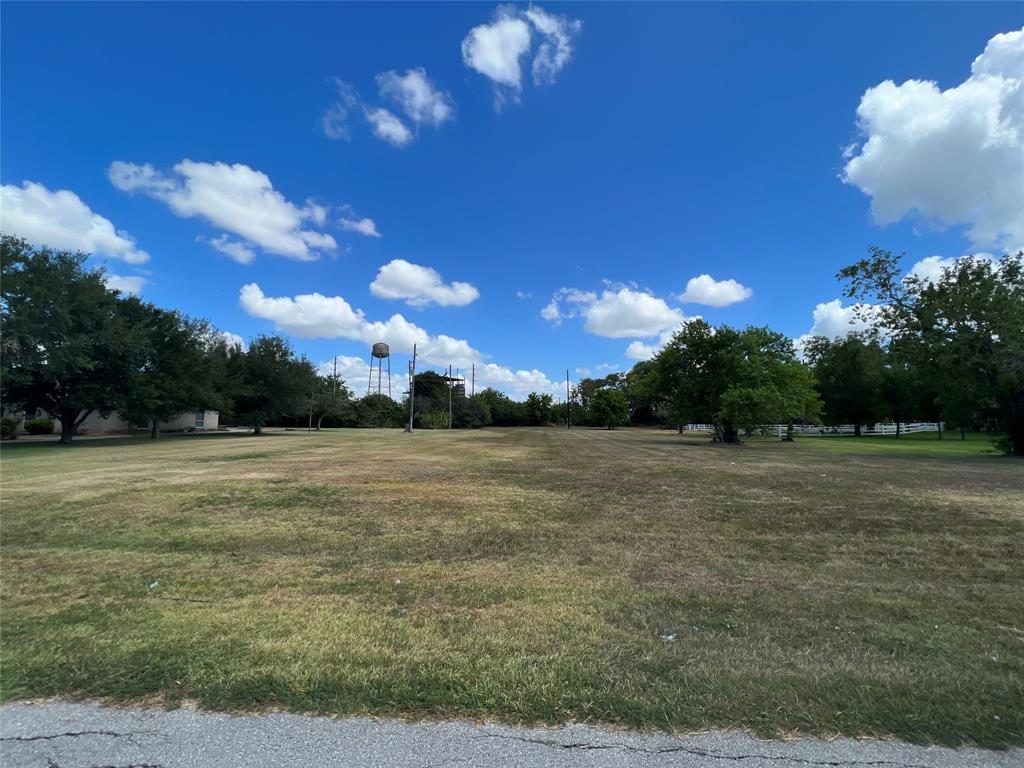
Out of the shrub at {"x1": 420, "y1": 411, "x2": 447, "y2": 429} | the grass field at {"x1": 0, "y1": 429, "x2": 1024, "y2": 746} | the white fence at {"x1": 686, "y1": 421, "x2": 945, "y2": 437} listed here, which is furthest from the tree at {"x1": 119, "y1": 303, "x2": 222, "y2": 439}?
the white fence at {"x1": 686, "y1": 421, "x2": 945, "y2": 437}

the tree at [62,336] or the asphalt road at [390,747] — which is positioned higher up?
the tree at [62,336]

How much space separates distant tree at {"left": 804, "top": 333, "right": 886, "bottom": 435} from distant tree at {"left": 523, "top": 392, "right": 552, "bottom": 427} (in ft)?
153

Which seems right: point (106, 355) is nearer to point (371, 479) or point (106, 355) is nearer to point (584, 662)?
point (371, 479)

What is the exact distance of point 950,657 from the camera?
3.62 meters

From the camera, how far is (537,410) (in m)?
98.2

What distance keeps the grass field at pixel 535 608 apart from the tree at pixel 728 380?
2238 cm

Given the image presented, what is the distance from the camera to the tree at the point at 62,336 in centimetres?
2494

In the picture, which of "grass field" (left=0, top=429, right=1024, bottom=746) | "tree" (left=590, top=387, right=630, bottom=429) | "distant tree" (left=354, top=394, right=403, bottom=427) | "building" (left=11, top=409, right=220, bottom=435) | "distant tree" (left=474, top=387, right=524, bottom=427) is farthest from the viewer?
"distant tree" (left=474, top=387, right=524, bottom=427)

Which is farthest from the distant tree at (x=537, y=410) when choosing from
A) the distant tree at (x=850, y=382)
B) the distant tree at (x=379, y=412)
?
the distant tree at (x=850, y=382)

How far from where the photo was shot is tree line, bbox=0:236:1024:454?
2462 cm

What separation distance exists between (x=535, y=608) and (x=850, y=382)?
64330 mm

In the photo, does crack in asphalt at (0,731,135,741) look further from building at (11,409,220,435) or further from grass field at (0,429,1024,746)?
building at (11,409,220,435)

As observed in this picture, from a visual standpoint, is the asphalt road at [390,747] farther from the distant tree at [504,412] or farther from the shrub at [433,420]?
the distant tree at [504,412]

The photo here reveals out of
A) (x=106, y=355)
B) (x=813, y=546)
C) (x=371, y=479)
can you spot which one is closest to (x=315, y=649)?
(x=813, y=546)
